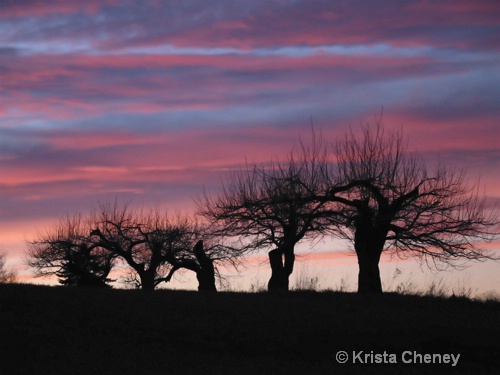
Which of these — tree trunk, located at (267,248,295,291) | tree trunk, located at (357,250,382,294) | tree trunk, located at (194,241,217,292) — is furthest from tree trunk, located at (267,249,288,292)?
tree trunk, located at (194,241,217,292)

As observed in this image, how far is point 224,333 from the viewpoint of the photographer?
20.0 meters

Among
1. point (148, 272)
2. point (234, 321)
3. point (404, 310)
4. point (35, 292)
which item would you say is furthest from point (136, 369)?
point (148, 272)

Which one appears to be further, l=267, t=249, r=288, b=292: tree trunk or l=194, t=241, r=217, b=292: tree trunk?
l=194, t=241, r=217, b=292: tree trunk

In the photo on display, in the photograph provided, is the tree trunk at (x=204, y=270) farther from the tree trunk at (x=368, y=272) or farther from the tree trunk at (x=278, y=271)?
the tree trunk at (x=368, y=272)

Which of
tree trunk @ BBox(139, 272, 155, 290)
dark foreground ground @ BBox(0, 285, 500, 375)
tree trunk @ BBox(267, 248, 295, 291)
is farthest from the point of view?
tree trunk @ BBox(139, 272, 155, 290)

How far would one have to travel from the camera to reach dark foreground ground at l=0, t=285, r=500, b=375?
1730cm

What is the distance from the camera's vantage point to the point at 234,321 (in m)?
21.1

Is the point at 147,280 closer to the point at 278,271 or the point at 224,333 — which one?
the point at 278,271

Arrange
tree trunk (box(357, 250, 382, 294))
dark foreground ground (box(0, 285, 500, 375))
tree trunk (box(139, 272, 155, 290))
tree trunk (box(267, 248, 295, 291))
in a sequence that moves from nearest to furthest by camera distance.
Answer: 1. dark foreground ground (box(0, 285, 500, 375))
2. tree trunk (box(357, 250, 382, 294))
3. tree trunk (box(267, 248, 295, 291))
4. tree trunk (box(139, 272, 155, 290))

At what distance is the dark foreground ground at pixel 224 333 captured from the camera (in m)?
17.3

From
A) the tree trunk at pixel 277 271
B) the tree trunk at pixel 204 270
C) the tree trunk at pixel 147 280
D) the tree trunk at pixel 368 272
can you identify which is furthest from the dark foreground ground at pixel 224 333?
the tree trunk at pixel 147 280

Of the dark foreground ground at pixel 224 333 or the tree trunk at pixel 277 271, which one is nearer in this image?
the dark foreground ground at pixel 224 333

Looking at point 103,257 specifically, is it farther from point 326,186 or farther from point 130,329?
point 130,329

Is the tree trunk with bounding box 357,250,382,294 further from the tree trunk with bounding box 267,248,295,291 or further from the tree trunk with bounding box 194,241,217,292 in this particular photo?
the tree trunk with bounding box 194,241,217,292
